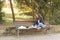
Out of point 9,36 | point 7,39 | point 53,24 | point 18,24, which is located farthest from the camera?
point 53,24

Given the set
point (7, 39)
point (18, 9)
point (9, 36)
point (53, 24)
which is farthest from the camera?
point (18, 9)

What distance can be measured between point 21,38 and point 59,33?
6.81ft

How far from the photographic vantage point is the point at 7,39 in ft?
29.9

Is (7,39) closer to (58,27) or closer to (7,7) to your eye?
(58,27)

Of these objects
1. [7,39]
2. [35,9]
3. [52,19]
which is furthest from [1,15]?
[7,39]

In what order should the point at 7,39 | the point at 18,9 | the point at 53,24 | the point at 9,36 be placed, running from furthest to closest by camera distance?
the point at 18,9 → the point at 53,24 → the point at 9,36 → the point at 7,39

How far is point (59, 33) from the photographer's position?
33.9 feet

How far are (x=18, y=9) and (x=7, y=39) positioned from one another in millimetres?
4395

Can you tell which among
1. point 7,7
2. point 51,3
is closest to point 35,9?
point 51,3

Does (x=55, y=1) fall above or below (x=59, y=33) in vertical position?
above

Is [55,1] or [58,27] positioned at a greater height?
[55,1]

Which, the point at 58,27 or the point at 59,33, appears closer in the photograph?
the point at 59,33

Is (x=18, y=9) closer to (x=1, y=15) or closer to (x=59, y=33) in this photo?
(x=1, y=15)

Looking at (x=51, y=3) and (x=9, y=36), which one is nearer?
(x=9, y=36)
